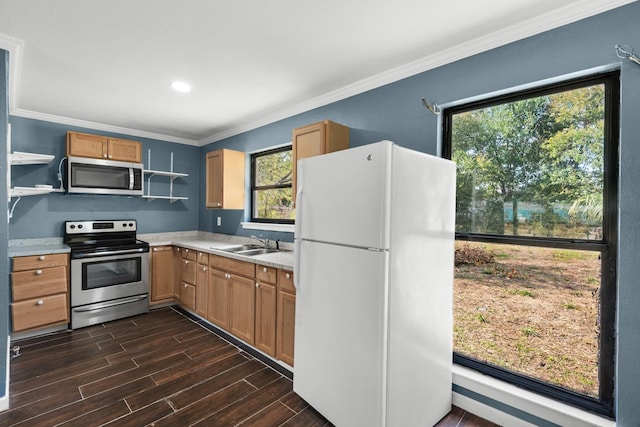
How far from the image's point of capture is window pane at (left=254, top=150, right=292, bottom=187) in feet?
12.1

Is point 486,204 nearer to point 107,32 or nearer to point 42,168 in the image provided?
point 107,32

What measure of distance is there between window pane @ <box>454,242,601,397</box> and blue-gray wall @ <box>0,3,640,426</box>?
0.19 meters

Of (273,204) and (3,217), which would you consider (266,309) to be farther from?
(3,217)

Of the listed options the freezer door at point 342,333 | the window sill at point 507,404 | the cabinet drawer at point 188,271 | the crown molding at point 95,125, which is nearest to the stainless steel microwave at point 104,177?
the crown molding at point 95,125

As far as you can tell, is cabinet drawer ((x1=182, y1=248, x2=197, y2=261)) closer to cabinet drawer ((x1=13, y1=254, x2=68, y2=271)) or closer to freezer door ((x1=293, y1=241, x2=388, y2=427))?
cabinet drawer ((x1=13, y1=254, x2=68, y2=271))

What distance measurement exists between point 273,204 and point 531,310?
2776mm

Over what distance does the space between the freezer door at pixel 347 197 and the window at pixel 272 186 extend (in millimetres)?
1442

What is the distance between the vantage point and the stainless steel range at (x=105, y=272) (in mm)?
3383

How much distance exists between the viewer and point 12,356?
108 inches

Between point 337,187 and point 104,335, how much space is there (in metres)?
3.05

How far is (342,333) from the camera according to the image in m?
1.82

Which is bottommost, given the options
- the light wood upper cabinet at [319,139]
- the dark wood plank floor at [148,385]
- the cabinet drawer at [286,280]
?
the dark wood plank floor at [148,385]

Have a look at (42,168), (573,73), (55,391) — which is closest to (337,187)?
(573,73)

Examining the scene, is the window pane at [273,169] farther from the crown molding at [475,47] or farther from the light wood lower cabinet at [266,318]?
the light wood lower cabinet at [266,318]
